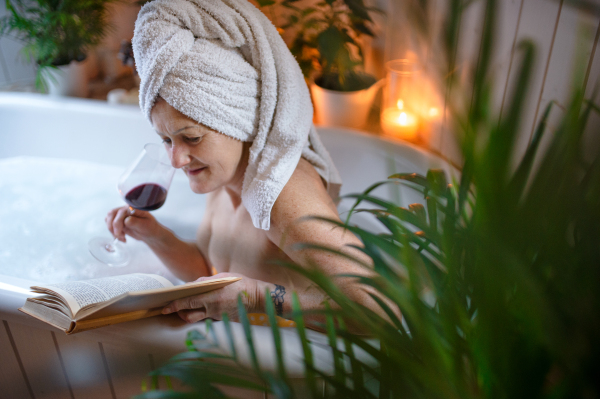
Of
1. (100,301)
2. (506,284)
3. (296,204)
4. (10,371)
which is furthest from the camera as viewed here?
(10,371)

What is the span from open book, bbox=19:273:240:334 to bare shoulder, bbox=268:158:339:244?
166 millimetres

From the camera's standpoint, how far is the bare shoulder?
1006 mm

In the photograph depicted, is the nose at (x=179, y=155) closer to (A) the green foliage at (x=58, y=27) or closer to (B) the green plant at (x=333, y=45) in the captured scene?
(B) the green plant at (x=333, y=45)

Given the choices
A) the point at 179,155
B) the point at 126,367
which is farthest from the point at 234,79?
the point at 126,367

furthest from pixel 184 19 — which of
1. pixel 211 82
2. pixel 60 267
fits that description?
pixel 60 267

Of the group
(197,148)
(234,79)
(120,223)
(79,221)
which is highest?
(234,79)

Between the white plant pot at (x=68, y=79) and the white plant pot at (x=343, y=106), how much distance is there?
121cm

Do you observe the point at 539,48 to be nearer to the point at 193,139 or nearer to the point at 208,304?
the point at 193,139

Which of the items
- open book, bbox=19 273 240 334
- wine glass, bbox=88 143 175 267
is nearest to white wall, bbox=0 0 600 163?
open book, bbox=19 273 240 334

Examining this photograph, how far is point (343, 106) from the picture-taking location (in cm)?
200

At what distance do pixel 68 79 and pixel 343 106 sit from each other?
4.61 feet

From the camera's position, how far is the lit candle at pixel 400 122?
76.9 inches

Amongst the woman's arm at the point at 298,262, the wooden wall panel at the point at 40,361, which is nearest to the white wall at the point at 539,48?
the woman's arm at the point at 298,262

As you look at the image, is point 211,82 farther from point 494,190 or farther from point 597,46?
point 597,46
